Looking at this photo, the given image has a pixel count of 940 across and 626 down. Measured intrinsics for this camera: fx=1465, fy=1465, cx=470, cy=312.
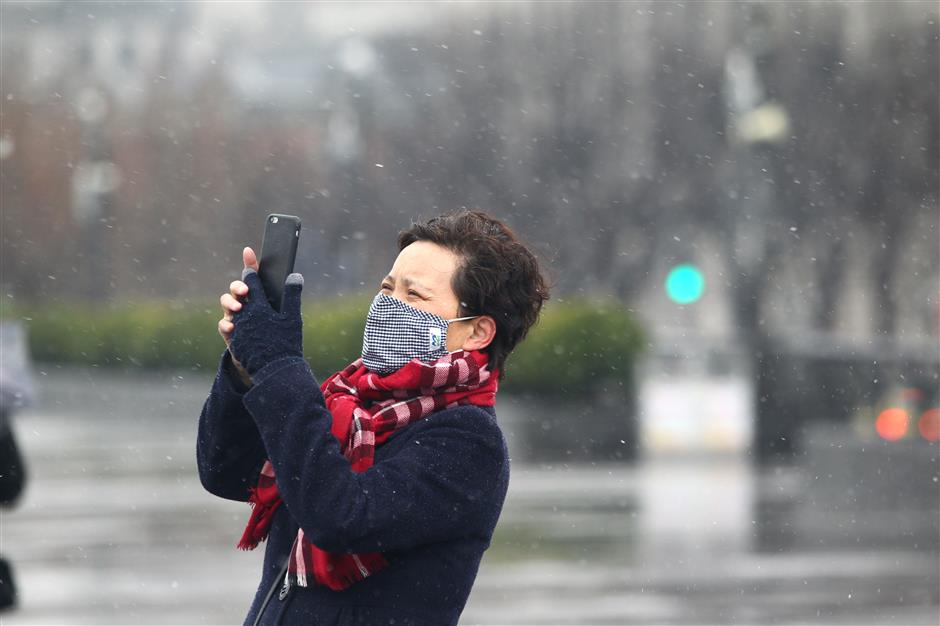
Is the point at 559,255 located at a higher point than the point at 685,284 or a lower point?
higher

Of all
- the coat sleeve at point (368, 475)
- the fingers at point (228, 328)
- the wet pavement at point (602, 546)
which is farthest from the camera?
the wet pavement at point (602, 546)

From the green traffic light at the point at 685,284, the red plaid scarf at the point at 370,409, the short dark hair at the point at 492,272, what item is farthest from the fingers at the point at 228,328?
the green traffic light at the point at 685,284

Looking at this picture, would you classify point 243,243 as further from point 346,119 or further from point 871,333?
point 871,333

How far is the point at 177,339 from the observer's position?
2658cm

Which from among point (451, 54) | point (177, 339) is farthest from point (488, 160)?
point (177, 339)

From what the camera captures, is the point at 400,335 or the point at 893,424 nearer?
the point at 400,335

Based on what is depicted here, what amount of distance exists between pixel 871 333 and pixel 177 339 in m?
12.3

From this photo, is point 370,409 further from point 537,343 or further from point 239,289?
point 537,343

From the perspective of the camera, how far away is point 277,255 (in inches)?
98.2

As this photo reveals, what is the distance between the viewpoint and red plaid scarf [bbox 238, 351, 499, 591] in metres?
2.52

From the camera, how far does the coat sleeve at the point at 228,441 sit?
2.64m

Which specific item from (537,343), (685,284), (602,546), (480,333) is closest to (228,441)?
(480,333)

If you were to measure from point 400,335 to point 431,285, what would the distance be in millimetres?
119

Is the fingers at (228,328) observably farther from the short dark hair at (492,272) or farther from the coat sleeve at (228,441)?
the short dark hair at (492,272)
